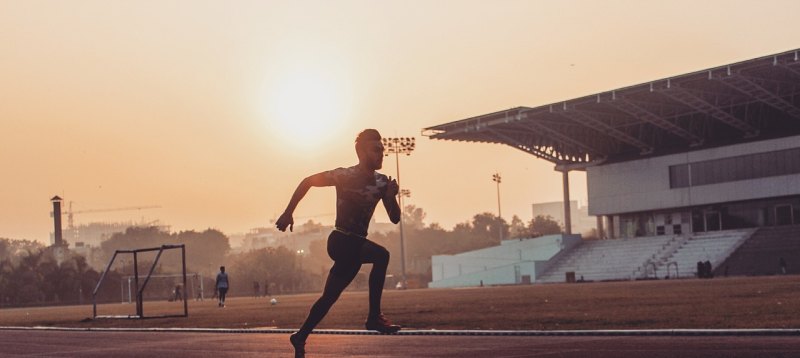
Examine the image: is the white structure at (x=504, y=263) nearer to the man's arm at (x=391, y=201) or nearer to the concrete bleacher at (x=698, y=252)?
the concrete bleacher at (x=698, y=252)

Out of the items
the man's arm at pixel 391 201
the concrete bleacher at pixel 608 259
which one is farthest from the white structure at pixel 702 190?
the man's arm at pixel 391 201

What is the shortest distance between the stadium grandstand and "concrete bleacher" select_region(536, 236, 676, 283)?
14 centimetres

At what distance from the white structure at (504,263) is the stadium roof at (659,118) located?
305 inches

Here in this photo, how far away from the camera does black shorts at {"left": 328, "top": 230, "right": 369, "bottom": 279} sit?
36.6 feet

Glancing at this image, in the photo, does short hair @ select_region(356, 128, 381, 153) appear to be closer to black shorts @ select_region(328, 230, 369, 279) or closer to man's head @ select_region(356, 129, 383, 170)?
man's head @ select_region(356, 129, 383, 170)

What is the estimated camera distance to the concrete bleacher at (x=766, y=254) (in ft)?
254

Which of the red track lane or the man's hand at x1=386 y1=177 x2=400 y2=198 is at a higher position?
the man's hand at x1=386 y1=177 x2=400 y2=198

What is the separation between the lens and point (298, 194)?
10875 mm

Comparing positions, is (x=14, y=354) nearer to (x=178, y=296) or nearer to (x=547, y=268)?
(x=178, y=296)

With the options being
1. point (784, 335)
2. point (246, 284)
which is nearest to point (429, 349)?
point (784, 335)

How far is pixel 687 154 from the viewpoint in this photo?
92312 mm

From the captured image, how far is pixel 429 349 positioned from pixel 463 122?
82713 millimetres

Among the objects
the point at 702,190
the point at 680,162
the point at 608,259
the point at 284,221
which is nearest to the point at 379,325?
the point at 284,221

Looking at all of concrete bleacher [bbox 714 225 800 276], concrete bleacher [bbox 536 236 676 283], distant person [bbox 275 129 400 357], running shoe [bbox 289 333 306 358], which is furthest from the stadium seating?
distant person [bbox 275 129 400 357]
